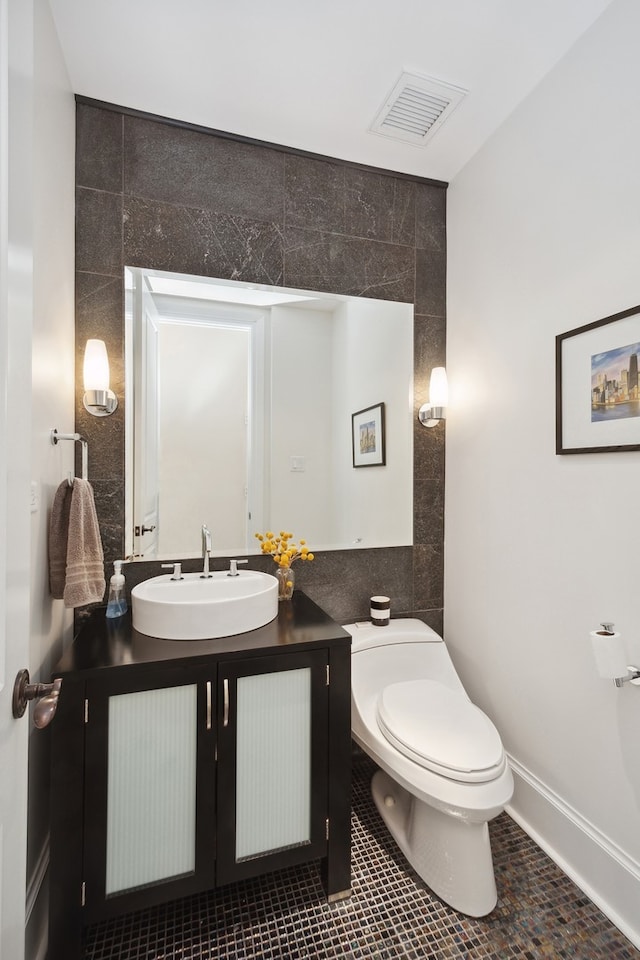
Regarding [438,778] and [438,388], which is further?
[438,388]

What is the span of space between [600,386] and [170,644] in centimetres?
151

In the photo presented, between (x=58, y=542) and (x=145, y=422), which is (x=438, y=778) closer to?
Result: (x=58, y=542)

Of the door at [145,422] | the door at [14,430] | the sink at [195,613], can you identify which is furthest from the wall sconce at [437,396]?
the door at [14,430]

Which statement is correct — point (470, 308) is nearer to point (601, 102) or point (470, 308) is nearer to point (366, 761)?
point (601, 102)

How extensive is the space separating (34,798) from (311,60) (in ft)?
7.98

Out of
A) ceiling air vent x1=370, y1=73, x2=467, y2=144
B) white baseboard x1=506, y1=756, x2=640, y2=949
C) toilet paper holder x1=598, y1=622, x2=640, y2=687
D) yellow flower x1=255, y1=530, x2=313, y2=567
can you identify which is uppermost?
ceiling air vent x1=370, y1=73, x2=467, y2=144

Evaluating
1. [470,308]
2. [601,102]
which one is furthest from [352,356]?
[601,102]

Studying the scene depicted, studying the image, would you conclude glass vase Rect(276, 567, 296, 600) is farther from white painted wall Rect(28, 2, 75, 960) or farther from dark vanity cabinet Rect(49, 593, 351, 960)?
white painted wall Rect(28, 2, 75, 960)

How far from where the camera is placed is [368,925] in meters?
1.36


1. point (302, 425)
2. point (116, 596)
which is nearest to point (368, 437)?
point (302, 425)

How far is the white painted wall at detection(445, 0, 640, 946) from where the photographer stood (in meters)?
1.35

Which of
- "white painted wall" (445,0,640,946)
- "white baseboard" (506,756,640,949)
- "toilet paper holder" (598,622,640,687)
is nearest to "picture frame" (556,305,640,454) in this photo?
"white painted wall" (445,0,640,946)

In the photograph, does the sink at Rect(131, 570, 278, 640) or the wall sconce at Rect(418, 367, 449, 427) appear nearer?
the sink at Rect(131, 570, 278, 640)

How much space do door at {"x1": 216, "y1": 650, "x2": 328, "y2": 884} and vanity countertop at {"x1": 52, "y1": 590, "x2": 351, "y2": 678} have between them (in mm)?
43
